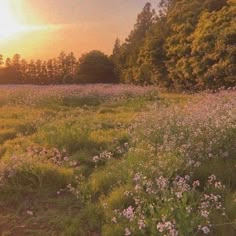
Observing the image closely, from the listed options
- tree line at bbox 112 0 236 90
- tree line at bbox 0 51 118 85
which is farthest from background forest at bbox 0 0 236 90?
tree line at bbox 0 51 118 85

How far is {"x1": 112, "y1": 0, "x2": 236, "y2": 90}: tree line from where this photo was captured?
31031 millimetres

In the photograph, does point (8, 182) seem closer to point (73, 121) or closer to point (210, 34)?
point (73, 121)

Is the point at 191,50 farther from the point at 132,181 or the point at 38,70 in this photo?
the point at 38,70

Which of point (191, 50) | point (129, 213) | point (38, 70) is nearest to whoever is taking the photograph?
point (129, 213)

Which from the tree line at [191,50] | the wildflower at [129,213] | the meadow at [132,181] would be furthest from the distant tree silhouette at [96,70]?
the wildflower at [129,213]

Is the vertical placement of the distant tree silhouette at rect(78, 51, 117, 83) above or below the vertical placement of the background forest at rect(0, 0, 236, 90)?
below

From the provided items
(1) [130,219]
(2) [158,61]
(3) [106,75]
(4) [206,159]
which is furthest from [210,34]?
(3) [106,75]

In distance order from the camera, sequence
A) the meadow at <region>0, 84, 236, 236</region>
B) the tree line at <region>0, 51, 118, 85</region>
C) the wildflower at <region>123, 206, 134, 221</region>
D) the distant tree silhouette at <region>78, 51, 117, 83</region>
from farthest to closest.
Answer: the tree line at <region>0, 51, 118, 85</region> → the distant tree silhouette at <region>78, 51, 117, 83</region> → the meadow at <region>0, 84, 236, 236</region> → the wildflower at <region>123, 206, 134, 221</region>

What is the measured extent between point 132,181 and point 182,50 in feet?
104

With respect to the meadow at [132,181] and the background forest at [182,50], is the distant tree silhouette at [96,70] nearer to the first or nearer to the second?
the background forest at [182,50]

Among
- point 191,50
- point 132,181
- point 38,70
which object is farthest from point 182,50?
point 38,70

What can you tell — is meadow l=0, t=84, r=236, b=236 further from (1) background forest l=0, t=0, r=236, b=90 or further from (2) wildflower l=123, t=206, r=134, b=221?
(1) background forest l=0, t=0, r=236, b=90

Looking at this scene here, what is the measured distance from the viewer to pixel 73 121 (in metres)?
13.0

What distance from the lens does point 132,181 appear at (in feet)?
23.4
